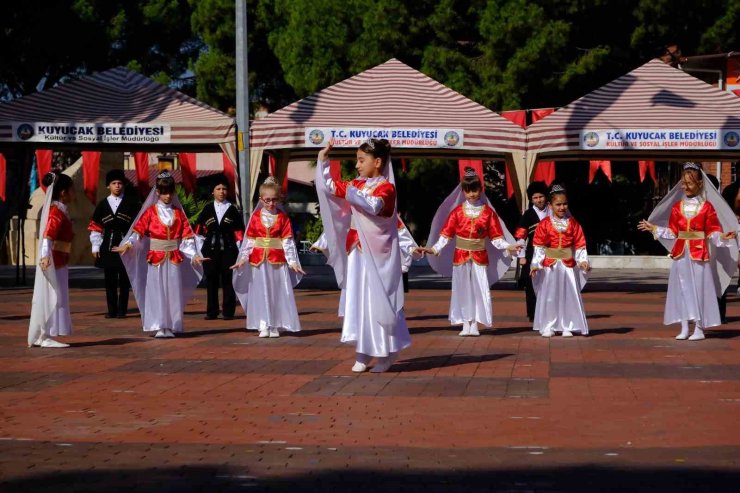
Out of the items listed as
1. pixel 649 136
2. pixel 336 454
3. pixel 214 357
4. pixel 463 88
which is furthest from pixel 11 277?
pixel 336 454

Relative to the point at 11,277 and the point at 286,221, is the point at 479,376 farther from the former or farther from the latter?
the point at 11,277

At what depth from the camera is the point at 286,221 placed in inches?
657

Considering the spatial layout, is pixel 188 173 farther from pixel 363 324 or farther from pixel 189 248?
pixel 363 324

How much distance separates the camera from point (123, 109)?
24922 mm

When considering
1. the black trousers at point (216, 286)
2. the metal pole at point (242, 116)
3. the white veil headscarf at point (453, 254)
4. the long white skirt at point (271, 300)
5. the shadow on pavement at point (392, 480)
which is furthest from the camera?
the metal pole at point (242, 116)

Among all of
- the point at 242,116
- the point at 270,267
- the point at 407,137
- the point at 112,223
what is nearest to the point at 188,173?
the point at 242,116

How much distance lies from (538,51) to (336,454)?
27.8 meters

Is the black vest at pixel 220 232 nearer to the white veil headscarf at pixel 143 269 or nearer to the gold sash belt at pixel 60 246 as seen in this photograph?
the white veil headscarf at pixel 143 269

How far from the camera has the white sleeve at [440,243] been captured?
53.9 feet

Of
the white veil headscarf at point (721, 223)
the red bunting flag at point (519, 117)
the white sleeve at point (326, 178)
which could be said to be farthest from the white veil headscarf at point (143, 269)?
the red bunting flag at point (519, 117)

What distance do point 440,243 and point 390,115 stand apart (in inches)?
312

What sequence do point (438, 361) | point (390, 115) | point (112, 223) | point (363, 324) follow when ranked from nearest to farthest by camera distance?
point (363, 324) < point (438, 361) < point (112, 223) < point (390, 115)

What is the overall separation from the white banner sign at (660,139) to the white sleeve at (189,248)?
9.35 m

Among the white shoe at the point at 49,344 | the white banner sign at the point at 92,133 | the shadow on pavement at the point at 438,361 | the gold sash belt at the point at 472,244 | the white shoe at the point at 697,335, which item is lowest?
the white shoe at the point at 697,335
